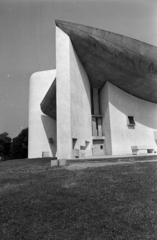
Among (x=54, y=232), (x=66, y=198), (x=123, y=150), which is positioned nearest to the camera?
(x=54, y=232)

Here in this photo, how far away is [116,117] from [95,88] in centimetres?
565

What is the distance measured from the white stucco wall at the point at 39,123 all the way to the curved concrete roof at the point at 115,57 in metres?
13.0

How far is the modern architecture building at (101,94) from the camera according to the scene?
17312 millimetres

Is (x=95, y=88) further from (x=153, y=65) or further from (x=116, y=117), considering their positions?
(x=153, y=65)

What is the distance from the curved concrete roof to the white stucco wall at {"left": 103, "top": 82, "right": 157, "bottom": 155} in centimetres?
159

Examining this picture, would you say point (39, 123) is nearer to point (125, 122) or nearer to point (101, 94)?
point (101, 94)

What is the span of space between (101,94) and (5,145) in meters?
35.1

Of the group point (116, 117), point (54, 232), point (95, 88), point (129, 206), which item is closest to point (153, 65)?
point (116, 117)

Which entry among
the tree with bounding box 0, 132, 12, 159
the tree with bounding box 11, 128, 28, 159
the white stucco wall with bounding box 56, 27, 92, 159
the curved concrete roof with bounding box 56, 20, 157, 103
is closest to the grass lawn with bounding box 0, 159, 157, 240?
the white stucco wall with bounding box 56, 27, 92, 159

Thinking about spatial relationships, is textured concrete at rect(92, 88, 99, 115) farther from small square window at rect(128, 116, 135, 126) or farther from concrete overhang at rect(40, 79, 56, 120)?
concrete overhang at rect(40, 79, 56, 120)

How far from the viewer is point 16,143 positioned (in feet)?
159

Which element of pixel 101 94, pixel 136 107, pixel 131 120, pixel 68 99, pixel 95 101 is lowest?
pixel 131 120

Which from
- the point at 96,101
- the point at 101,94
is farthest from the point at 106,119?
the point at 101,94

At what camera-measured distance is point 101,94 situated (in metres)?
25.5
